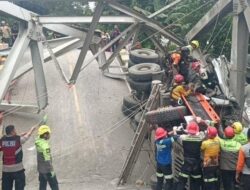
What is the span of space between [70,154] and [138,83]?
2559 mm

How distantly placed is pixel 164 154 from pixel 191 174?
64cm

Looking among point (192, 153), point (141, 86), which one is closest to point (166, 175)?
point (192, 153)

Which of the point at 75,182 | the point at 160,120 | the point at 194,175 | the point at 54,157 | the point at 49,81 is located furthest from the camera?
the point at 49,81

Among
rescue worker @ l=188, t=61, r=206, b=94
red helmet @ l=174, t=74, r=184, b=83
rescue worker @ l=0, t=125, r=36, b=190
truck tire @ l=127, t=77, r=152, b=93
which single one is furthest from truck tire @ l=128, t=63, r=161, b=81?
rescue worker @ l=0, t=125, r=36, b=190

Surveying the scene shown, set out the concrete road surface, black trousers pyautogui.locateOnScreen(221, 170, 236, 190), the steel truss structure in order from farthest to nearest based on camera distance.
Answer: the concrete road surface
the steel truss structure
black trousers pyautogui.locateOnScreen(221, 170, 236, 190)

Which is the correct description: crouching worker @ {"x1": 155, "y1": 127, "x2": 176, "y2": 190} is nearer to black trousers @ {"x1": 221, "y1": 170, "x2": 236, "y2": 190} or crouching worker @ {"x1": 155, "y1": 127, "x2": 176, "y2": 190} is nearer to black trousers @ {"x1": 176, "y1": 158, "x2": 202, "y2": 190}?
black trousers @ {"x1": 176, "y1": 158, "x2": 202, "y2": 190}

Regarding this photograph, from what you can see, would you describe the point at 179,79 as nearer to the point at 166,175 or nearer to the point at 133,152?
the point at 133,152

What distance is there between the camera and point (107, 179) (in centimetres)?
1142

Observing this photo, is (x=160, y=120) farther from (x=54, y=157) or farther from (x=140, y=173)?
(x=54, y=157)

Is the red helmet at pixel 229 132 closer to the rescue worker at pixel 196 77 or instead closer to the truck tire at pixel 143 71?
the rescue worker at pixel 196 77

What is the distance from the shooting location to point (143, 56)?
15.2 meters

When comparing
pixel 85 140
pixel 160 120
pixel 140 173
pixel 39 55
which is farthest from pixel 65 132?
pixel 160 120

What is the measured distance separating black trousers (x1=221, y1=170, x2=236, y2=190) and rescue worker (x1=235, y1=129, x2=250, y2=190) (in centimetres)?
41

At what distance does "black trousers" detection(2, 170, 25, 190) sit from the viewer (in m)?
9.48
